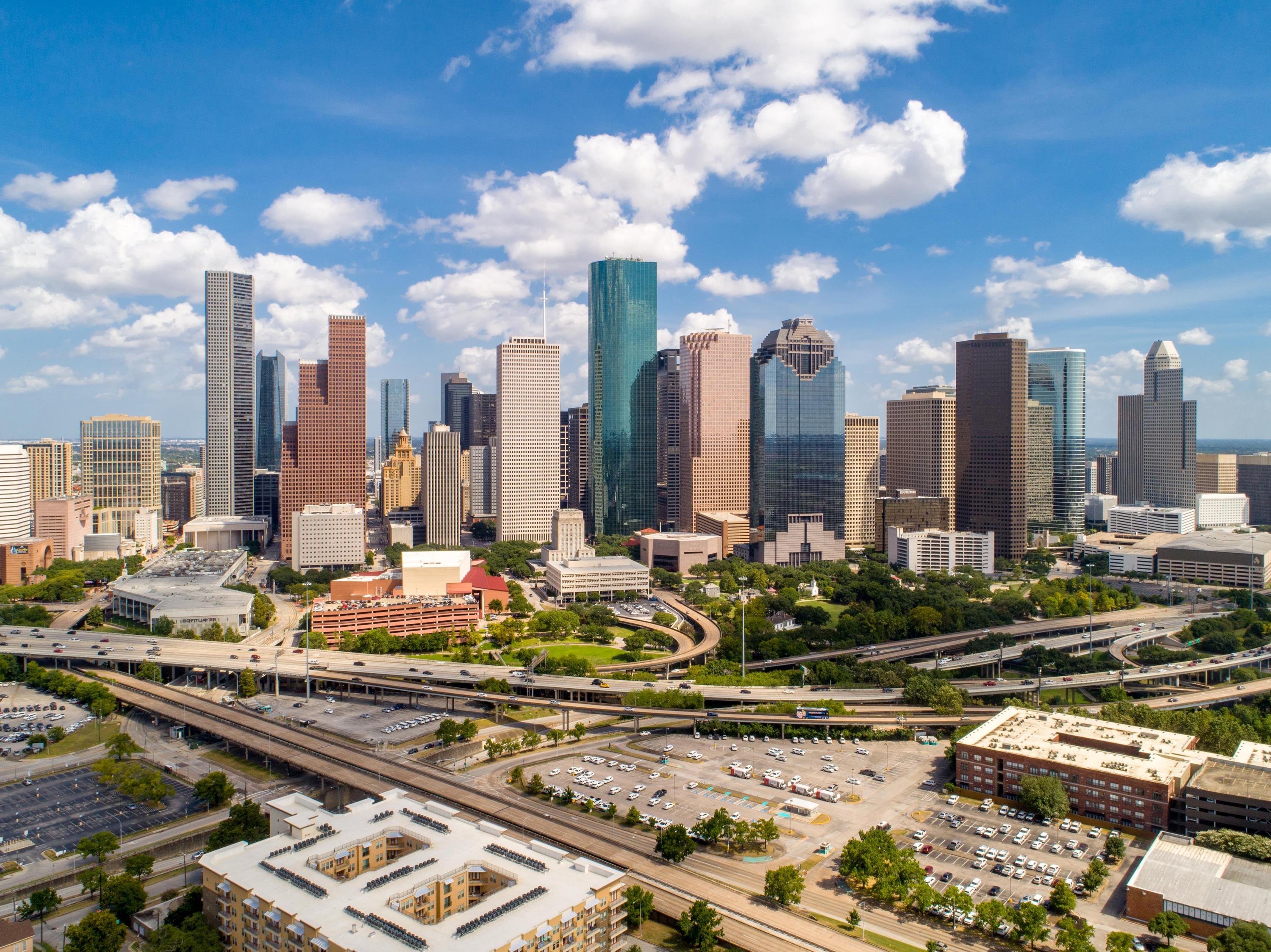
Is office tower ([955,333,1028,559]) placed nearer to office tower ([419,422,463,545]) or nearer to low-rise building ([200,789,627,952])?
office tower ([419,422,463,545])

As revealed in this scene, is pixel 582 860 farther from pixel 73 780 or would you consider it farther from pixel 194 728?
pixel 194 728

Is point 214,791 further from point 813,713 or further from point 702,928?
point 813,713

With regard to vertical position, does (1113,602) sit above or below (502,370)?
below

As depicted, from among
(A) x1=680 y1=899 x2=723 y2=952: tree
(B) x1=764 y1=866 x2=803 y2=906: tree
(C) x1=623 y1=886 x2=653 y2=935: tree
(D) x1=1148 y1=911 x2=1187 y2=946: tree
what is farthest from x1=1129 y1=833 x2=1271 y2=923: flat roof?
(C) x1=623 y1=886 x2=653 y2=935: tree

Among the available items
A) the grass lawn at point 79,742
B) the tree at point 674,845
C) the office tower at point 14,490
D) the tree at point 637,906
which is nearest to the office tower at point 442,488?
the office tower at point 14,490

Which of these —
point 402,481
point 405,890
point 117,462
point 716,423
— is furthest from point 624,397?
point 405,890

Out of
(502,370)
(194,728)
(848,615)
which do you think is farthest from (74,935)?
(502,370)
